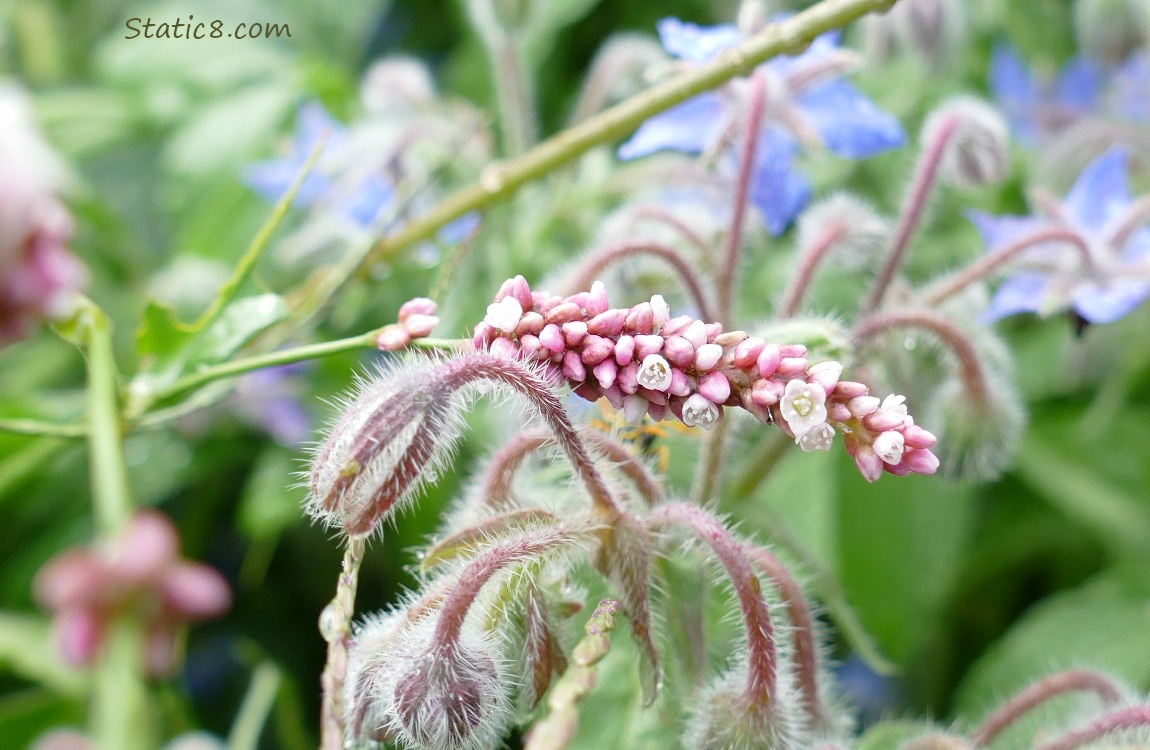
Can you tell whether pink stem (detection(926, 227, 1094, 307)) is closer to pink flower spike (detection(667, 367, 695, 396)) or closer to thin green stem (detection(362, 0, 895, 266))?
thin green stem (detection(362, 0, 895, 266))

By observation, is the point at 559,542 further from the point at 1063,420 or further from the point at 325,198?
the point at 1063,420

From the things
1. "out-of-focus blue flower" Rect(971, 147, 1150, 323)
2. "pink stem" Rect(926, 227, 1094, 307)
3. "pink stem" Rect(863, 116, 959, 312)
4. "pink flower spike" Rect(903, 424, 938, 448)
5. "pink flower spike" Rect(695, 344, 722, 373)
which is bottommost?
"out-of-focus blue flower" Rect(971, 147, 1150, 323)

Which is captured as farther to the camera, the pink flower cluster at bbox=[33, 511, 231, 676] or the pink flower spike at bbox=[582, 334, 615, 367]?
the pink flower spike at bbox=[582, 334, 615, 367]

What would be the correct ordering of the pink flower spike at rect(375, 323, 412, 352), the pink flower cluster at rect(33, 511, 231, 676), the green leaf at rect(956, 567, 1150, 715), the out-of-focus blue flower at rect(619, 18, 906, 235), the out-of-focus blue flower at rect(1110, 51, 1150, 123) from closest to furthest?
the pink flower cluster at rect(33, 511, 231, 676) < the pink flower spike at rect(375, 323, 412, 352) < the out-of-focus blue flower at rect(619, 18, 906, 235) < the green leaf at rect(956, 567, 1150, 715) < the out-of-focus blue flower at rect(1110, 51, 1150, 123)

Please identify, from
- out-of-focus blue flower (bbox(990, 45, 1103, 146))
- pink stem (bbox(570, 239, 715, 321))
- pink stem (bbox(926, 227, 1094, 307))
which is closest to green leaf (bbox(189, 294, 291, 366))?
pink stem (bbox(570, 239, 715, 321))

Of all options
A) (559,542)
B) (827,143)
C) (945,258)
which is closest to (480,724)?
(559,542)

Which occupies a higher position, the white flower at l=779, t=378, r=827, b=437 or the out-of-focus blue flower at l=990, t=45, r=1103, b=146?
the white flower at l=779, t=378, r=827, b=437

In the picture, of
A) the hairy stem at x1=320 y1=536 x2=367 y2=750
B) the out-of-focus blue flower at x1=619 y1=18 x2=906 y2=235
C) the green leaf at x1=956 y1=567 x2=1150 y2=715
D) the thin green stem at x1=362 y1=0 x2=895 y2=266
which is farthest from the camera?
the green leaf at x1=956 y1=567 x2=1150 y2=715
